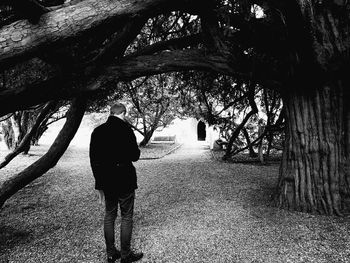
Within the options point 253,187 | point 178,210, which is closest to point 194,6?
point 178,210

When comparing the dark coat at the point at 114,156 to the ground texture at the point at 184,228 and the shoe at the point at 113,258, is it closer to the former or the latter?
the shoe at the point at 113,258

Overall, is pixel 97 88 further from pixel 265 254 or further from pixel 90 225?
pixel 265 254

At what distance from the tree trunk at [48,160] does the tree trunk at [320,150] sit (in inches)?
149

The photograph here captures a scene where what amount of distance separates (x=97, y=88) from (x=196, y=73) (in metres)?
3.95

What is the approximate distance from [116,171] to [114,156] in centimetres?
18

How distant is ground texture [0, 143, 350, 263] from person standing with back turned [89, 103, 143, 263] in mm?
415

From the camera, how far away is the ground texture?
3.26 m

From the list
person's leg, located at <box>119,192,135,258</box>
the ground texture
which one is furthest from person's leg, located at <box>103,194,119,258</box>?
the ground texture

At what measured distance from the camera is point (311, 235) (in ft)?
12.1

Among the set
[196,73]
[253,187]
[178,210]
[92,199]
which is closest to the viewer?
[178,210]

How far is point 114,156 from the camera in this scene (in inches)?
119

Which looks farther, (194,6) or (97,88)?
(194,6)

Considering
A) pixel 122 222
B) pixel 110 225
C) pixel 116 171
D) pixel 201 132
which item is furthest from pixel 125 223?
pixel 201 132

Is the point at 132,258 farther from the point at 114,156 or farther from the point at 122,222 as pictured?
the point at 114,156
